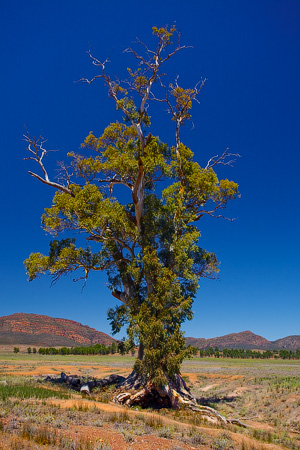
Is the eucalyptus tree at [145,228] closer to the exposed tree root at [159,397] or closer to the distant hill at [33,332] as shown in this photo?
the exposed tree root at [159,397]

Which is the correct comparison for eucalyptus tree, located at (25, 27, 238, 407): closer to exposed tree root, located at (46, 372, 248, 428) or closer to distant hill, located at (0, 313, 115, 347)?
exposed tree root, located at (46, 372, 248, 428)

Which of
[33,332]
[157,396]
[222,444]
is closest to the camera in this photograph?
[222,444]

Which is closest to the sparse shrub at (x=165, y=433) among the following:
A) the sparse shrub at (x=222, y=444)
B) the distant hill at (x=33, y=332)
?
the sparse shrub at (x=222, y=444)

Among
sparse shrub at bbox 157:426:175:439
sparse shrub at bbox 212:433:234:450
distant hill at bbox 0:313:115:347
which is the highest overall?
distant hill at bbox 0:313:115:347

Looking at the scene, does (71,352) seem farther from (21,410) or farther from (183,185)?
(21,410)

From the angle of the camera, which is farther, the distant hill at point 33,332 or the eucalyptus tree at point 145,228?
the distant hill at point 33,332

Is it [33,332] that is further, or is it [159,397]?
[33,332]

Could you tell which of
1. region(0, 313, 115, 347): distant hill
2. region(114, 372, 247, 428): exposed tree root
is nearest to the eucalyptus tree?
region(114, 372, 247, 428): exposed tree root

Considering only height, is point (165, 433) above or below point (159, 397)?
above

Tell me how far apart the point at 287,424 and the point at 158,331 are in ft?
23.4

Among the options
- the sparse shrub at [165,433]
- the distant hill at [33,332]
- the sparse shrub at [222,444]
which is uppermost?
the distant hill at [33,332]

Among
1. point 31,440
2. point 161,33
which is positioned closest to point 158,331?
point 31,440

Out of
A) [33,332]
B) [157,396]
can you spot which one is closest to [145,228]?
[157,396]

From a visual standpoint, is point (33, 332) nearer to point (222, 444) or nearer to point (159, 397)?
point (159, 397)
